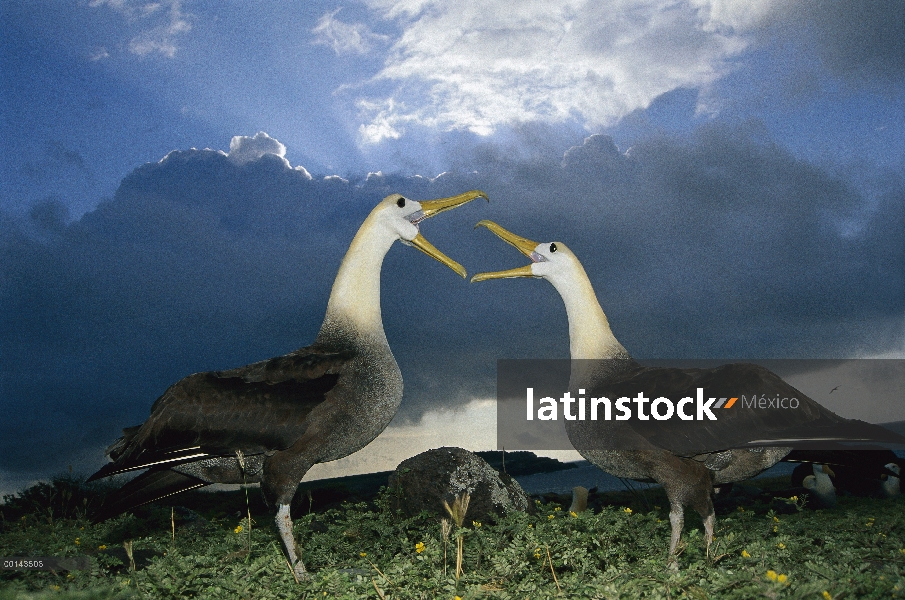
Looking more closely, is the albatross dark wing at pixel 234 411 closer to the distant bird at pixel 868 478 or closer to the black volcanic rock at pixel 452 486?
the black volcanic rock at pixel 452 486

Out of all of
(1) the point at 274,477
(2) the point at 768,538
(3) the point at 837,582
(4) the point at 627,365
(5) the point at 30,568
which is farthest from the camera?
(4) the point at 627,365

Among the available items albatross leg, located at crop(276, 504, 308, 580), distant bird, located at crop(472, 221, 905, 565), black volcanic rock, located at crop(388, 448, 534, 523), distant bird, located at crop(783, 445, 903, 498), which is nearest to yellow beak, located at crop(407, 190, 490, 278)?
distant bird, located at crop(472, 221, 905, 565)

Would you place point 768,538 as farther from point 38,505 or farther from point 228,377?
point 38,505

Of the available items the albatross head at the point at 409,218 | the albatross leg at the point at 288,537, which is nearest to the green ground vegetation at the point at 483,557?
the albatross leg at the point at 288,537

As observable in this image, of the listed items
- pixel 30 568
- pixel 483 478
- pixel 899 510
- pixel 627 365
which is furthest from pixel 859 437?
pixel 30 568

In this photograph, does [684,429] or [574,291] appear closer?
[684,429]

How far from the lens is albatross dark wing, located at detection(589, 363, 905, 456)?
614cm

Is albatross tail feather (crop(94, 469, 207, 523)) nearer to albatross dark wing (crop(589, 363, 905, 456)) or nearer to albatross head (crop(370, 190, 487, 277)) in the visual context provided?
albatross head (crop(370, 190, 487, 277))

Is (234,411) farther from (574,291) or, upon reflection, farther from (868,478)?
(868,478)

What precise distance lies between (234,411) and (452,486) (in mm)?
2744

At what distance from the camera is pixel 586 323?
24.1 ft

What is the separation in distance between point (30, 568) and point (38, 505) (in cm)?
489

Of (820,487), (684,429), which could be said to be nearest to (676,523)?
(684,429)

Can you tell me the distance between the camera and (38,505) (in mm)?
10000
